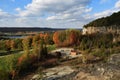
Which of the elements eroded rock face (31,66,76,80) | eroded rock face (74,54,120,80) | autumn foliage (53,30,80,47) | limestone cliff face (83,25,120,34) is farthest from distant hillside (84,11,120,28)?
eroded rock face (31,66,76,80)

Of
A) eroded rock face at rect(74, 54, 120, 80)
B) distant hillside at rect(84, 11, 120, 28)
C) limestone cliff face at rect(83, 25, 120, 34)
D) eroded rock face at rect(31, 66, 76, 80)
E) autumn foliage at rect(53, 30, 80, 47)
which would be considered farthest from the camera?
distant hillside at rect(84, 11, 120, 28)

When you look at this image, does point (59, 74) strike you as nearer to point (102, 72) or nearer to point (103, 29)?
point (102, 72)

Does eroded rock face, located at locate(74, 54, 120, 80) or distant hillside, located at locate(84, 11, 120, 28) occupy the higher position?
distant hillside, located at locate(84, 11, 120, 28)

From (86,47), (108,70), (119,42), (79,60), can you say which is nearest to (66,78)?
(108,70)

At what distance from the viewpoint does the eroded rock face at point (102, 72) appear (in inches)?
558

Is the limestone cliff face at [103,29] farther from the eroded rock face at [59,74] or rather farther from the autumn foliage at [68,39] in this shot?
the eroded rock face at [59,74]

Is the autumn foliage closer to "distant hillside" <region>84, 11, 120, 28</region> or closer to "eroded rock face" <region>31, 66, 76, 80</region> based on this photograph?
"distant hillside" <region>84, 11, 120, 28</region>

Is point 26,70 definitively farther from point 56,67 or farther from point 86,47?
point 86,47

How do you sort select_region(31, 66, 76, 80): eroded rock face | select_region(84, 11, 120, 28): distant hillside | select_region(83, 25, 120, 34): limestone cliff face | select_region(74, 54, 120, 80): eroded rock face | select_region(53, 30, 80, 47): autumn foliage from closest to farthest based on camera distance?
select_region(74, 54, 120, 80): eroded rock face, select_region(31, 66, 76, 80): eroded rock face, select_region(53, 30, 80, 47): autumn foliage, select_region(83, 25, 120, 34): limestone cliff face, select_region(84, 11, 120, 28): distant hillside

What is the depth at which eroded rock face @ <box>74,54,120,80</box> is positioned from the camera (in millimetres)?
14180

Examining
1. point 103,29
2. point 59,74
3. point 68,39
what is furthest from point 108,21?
point 59,74

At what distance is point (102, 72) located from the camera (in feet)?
49.6

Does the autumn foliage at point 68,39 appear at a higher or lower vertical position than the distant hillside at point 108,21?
lower

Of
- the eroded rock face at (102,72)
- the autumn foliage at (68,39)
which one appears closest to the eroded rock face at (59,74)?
the eroded rock face at (102,72)
